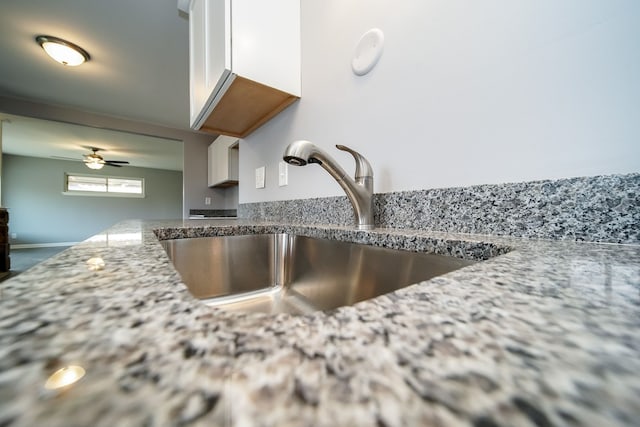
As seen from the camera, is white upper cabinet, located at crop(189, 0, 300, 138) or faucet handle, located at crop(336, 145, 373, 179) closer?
faucet handle, located at crop(336, 145, 373, 179)

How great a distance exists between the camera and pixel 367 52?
0.85 meters

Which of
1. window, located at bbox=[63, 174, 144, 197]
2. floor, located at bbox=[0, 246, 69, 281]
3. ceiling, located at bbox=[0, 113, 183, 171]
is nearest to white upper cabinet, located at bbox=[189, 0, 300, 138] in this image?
ceiling, located at bbox=[0, 113, 183, 171]

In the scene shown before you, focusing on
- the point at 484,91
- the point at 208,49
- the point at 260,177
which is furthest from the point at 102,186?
the point at 484,91

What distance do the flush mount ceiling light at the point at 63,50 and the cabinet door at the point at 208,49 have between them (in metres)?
1.28

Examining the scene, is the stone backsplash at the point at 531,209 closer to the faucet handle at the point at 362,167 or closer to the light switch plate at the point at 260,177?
the faucet handle at the point at 362,167

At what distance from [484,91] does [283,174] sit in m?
0.92

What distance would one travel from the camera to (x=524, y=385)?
3.5 inches

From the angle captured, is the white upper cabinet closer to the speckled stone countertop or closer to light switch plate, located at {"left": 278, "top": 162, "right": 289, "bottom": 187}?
light switch plate, located at {"left": 278, "top": 162, "right": 289, "bottom": 187}

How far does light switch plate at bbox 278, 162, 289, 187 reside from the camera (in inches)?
50.3

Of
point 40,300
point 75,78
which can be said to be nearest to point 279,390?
point 40,300

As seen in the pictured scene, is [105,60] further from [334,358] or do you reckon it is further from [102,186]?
[102,186]

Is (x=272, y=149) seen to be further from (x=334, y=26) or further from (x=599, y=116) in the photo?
(x=599, y=116)

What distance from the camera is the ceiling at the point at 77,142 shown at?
154 inches

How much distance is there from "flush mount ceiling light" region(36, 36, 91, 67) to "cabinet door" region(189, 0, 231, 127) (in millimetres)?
1284
